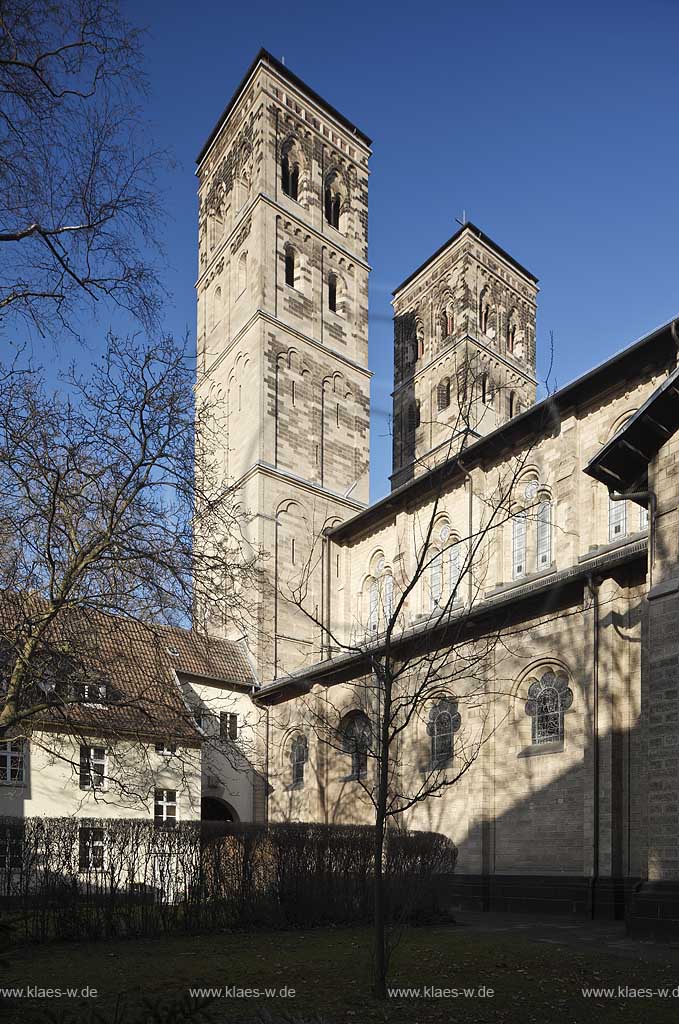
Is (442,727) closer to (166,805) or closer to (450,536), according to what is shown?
(450,536)

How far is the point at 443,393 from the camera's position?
52.1 meters

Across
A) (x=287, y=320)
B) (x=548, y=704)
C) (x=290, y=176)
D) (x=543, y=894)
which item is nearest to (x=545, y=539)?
(x=548, y=704)

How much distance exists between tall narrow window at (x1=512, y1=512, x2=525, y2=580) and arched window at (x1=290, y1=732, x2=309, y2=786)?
377 inches

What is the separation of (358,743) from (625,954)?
5292 mm

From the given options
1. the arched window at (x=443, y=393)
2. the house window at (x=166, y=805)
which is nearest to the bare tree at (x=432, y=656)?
the house window at (x=166, y=805)

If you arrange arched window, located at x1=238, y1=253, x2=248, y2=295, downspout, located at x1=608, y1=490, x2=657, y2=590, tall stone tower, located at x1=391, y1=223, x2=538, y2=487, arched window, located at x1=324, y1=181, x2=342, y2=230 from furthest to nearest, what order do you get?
tall stone tower, located at x1=391, y1=223, x2=538, y2=487 < arched window, located at x1=324, y1=181, x2=342, y2=230 < arched window, located at x1=238, y1=253, x2=248, y2=295 < downspout, located at x1=608, y1=490, x2=657, y2=590

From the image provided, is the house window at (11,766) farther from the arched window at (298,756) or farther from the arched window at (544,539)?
the arched window at (544,539)

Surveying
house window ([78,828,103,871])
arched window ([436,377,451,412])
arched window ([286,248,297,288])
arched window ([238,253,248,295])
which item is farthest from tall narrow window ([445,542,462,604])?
arched window ([436,377,451,412])

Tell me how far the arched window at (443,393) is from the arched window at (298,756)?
25398 mm

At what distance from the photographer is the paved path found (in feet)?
38.5

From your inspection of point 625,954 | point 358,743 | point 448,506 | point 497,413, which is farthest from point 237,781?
point 497,413

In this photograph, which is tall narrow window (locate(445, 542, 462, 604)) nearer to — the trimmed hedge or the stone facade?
the stone facade

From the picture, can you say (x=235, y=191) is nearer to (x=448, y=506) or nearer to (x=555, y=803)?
(x=448, y=506)

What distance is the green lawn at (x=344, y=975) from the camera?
26.6ft
